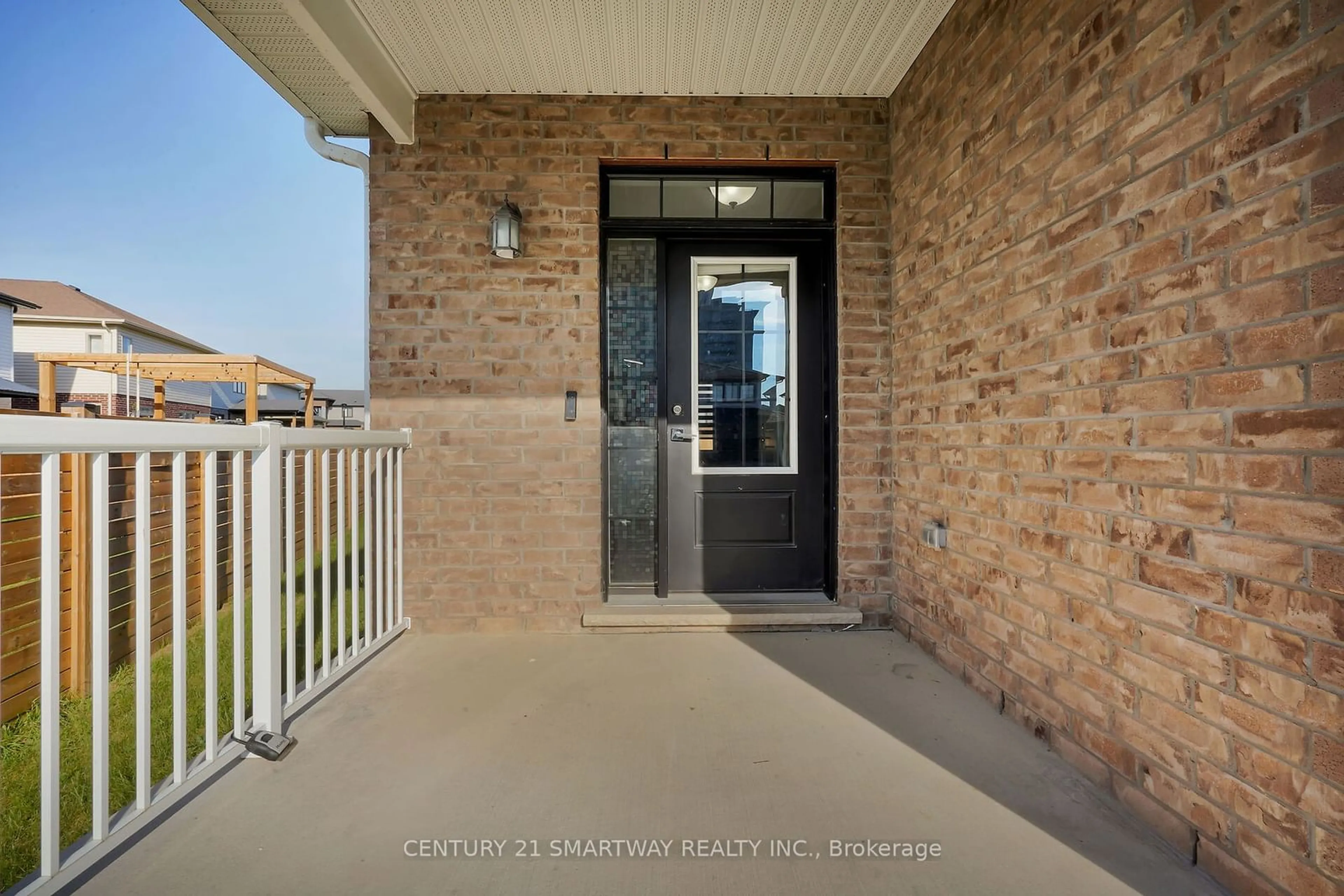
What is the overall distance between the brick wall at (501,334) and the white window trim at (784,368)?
0.54 meters

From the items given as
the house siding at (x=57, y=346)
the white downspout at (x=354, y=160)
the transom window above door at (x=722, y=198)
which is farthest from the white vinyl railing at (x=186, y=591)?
the house siding at (x=57, y=346)

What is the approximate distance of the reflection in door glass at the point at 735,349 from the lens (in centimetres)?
313

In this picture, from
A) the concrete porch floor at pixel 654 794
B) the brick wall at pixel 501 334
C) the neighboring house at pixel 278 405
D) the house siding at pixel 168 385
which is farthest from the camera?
the house siding at pixel 168 385

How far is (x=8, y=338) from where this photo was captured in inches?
609

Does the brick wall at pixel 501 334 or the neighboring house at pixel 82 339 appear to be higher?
the neighboring house at pixel 82 339

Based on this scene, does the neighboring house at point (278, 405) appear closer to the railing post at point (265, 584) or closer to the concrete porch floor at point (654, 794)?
the railing post at point (265, 584)

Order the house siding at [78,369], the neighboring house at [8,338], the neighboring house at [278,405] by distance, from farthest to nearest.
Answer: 1. the neighboring house at [278,405]
2. the house siding at [78,369]
3. the neighboring house at [8,338]

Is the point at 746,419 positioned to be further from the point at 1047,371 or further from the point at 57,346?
the point at 57,346

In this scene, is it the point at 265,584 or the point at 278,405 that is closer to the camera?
the point at 265,584

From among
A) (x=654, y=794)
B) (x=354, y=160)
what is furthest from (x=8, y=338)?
(x=654, y=794)

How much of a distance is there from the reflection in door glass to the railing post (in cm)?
196

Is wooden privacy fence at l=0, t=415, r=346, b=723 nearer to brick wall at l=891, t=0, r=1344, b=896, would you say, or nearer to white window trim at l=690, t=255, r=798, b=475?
white window trim at l=690, t=255, r=798, b=475

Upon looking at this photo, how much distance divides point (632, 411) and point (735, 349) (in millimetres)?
672

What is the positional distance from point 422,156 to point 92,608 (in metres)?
2.43
